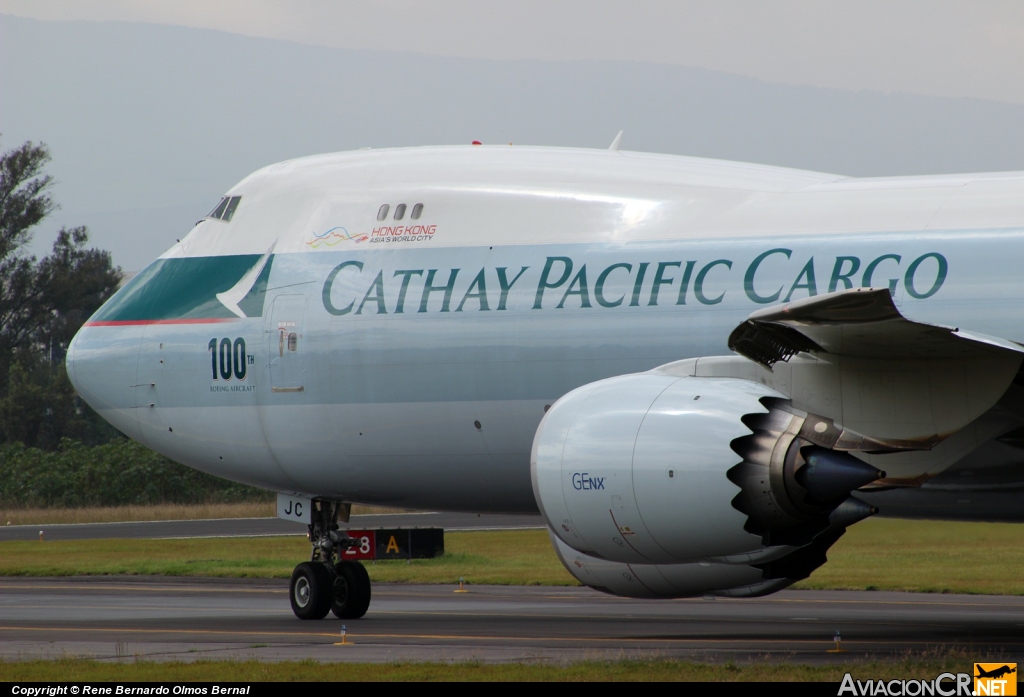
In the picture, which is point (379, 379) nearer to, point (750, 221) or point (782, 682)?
point (750, 221)

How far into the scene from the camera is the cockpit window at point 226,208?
696 inches

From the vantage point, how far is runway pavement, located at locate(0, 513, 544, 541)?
134 feet

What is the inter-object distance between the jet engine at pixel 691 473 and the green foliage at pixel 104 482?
45.0m

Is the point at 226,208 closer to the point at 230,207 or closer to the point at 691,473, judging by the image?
the point at 230,207

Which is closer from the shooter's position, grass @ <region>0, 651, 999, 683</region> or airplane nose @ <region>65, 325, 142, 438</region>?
grass @ <region>0, 651, 999, 683</region>

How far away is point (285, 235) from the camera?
16.9m

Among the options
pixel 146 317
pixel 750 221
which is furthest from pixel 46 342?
pixel 750 221

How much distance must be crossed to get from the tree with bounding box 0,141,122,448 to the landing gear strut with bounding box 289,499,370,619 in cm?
5465

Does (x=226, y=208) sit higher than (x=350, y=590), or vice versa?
(x=226, y=208)

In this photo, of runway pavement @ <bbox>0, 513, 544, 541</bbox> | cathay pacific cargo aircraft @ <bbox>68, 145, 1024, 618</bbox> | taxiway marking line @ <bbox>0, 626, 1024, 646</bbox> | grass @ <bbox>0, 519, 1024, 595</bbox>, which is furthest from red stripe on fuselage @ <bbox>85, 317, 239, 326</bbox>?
runway pavement @ <bbox>0, 513, 544, 541</bbox>

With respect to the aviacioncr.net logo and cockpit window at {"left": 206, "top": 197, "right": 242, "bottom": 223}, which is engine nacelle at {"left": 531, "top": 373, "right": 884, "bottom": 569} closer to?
the aviacioncr.net logo

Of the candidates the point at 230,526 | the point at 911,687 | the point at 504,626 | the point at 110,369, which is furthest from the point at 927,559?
the point at 230,526

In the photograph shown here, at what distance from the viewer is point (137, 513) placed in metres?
51.7

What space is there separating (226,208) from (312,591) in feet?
15.6
